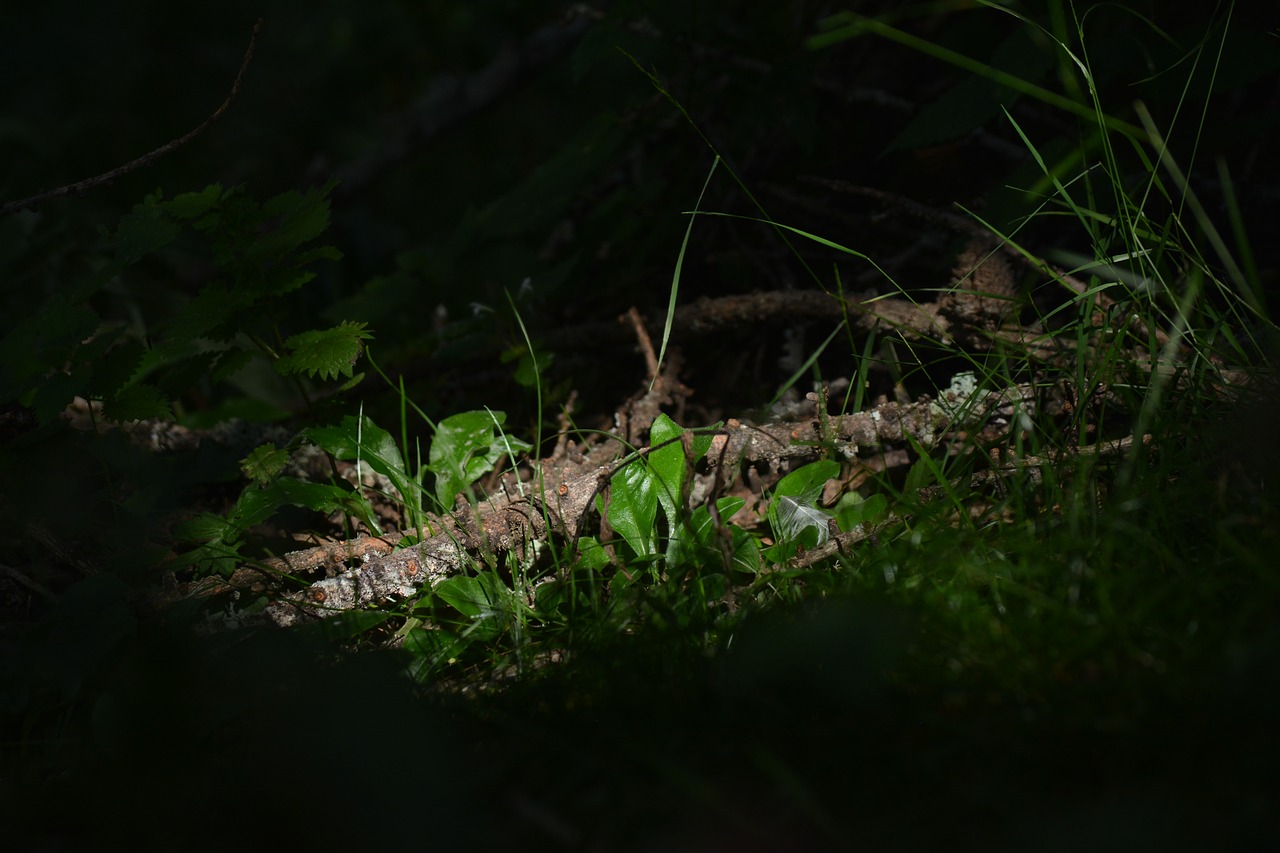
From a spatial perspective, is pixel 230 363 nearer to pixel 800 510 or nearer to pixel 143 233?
pixel 143 233

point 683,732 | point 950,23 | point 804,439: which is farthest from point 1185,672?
point 950,23

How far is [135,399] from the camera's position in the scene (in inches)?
63.5

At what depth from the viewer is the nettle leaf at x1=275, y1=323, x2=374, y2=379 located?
1.55 m

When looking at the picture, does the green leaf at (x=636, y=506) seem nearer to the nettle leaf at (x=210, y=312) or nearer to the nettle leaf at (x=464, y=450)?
the nettle leaf at (x=464, y=450)

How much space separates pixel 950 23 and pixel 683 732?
2.48m

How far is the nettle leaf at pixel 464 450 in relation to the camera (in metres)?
1.68

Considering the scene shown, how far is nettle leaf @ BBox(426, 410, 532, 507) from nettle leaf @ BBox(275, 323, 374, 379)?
24 centimetres

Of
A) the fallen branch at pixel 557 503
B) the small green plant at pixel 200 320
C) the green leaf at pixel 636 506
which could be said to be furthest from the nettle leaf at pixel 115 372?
the green leaf at pixel 636 506

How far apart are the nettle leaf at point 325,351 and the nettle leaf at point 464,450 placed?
24 centimetres

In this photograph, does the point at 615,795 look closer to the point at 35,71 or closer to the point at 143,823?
the point at 143,823

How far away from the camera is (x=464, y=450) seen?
1.72 metres

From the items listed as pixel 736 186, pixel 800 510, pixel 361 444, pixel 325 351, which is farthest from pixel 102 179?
pixel 736 186

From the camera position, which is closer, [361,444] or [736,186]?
[361,444]

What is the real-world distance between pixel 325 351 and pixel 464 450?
1.07ft
